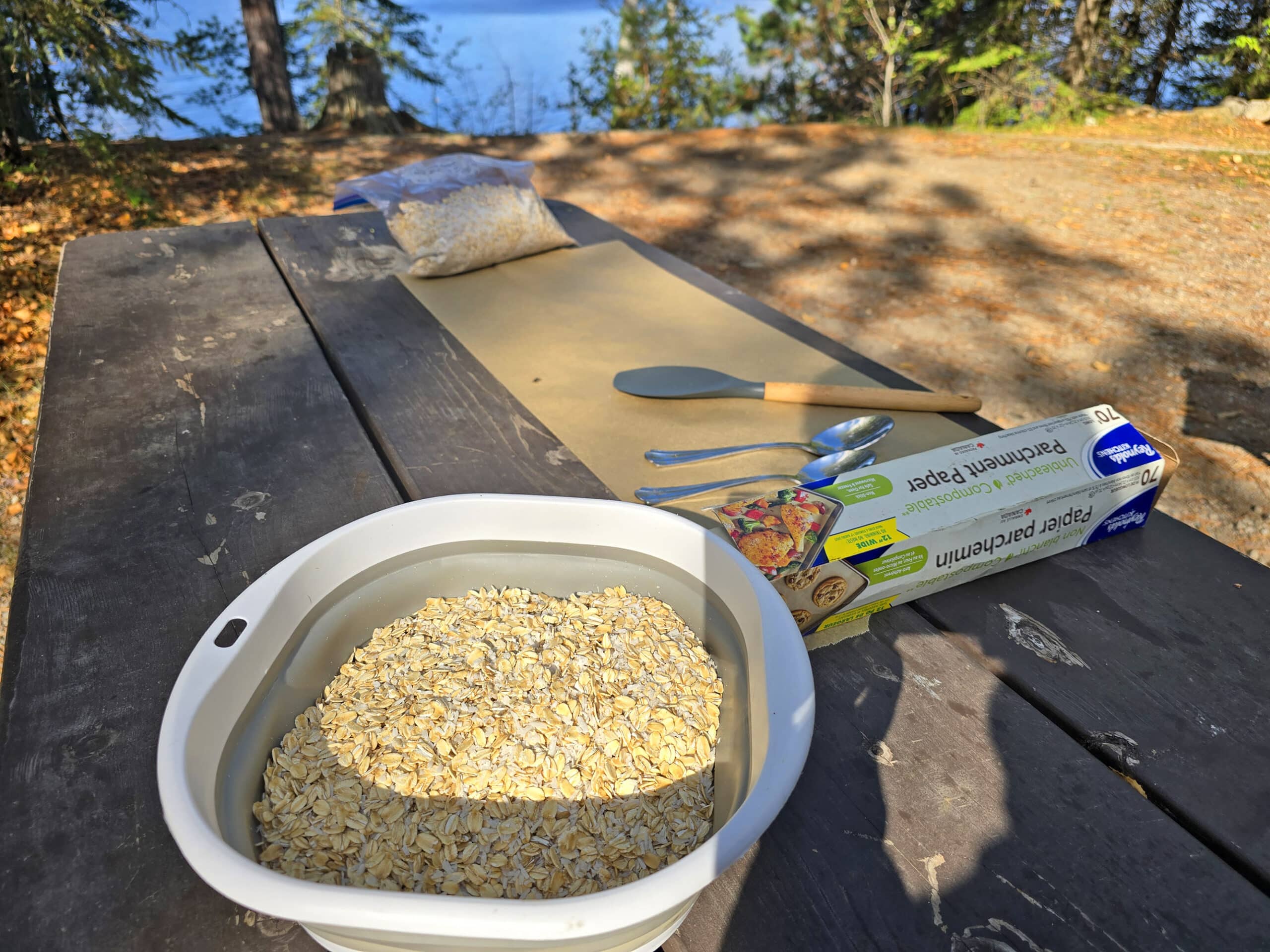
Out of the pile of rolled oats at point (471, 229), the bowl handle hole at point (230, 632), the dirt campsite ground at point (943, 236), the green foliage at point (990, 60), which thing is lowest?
the dirt campsite ground at point (943, 236)

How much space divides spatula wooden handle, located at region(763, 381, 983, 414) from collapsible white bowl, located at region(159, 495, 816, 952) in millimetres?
536

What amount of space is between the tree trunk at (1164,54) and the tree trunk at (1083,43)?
589 mm

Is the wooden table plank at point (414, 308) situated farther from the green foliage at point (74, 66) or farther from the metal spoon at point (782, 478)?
the green foliage at point (74, 66)

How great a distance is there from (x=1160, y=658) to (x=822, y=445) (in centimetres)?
45

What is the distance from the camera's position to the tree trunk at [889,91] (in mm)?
5656

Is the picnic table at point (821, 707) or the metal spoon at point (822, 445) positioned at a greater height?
the metal spoon at point (822, 445)

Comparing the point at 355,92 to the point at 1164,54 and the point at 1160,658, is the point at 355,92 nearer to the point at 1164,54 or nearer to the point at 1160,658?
the point at 1160,658

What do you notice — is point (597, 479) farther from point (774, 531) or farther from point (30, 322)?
point (30, 322)

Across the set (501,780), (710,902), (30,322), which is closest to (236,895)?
(501,780)

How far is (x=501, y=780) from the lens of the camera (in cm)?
63

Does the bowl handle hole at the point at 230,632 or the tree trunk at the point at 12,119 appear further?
the tree trunk at the point at 12,119

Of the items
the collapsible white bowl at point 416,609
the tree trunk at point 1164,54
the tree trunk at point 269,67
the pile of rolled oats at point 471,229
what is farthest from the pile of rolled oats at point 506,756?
the tree trunk at point 1164,54

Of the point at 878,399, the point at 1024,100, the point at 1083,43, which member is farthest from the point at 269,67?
the point at 1083,43

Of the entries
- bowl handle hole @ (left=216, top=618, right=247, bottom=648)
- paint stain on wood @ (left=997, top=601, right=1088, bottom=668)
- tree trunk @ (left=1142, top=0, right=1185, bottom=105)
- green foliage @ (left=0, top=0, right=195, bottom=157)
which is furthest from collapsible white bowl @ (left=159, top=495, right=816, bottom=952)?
tree trunk @ (left=1142, top=0, right=1185, bottom=105)
